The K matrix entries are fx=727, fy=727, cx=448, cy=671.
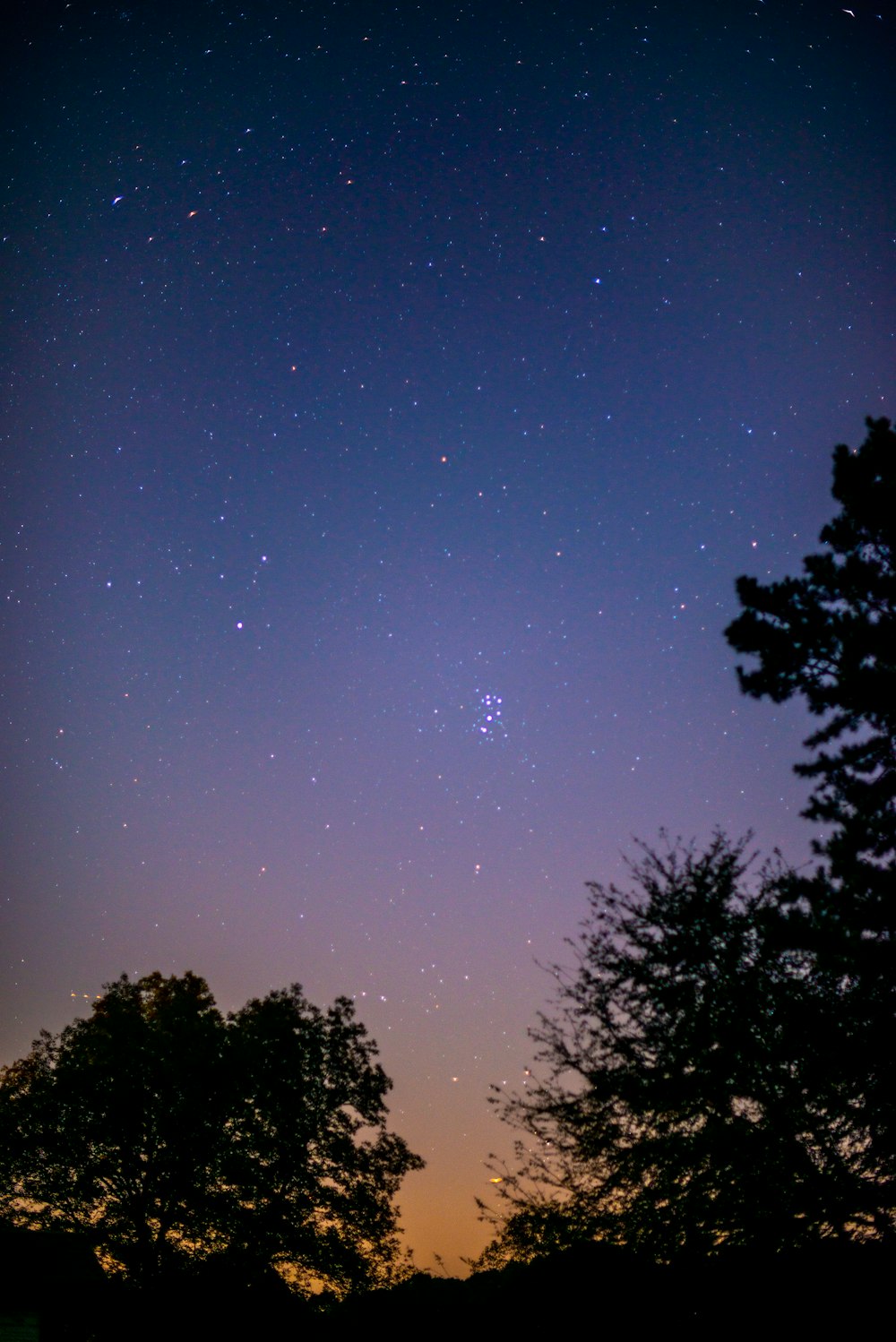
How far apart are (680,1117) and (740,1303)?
346 centimetres

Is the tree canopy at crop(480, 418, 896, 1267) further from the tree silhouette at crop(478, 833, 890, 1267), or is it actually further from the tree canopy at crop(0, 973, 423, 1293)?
the tree canopy at crop(0, 973, 423, 1293)

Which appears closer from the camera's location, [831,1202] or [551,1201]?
[831,1202]

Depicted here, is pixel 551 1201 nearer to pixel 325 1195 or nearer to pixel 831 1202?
pixel 831 1202

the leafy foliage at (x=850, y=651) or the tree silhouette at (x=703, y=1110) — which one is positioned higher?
the leafy foliage at (x=850, y=651)

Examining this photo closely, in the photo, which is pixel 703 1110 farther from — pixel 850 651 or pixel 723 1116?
pixel 850 651

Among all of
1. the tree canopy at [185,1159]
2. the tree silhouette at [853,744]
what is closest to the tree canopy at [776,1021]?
the tree silhouette at [853,744]

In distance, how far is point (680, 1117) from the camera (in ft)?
32.4

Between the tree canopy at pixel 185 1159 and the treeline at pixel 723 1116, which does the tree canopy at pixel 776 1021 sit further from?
the tree canopy at pixel 185 1159

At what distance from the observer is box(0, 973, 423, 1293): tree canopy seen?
21.3 m

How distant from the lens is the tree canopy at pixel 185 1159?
70.0 ft

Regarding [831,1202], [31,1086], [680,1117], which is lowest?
[831,1202]

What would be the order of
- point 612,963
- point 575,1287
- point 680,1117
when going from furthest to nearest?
point 575,1287, point 612,963, point 680,1117


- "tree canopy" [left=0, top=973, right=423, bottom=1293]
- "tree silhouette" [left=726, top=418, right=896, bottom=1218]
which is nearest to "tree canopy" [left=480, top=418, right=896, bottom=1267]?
"tree silhouette" [left=726, top=418, right=896, bottom=1218]

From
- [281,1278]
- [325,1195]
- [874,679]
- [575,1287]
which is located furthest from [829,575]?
[281,1278]
